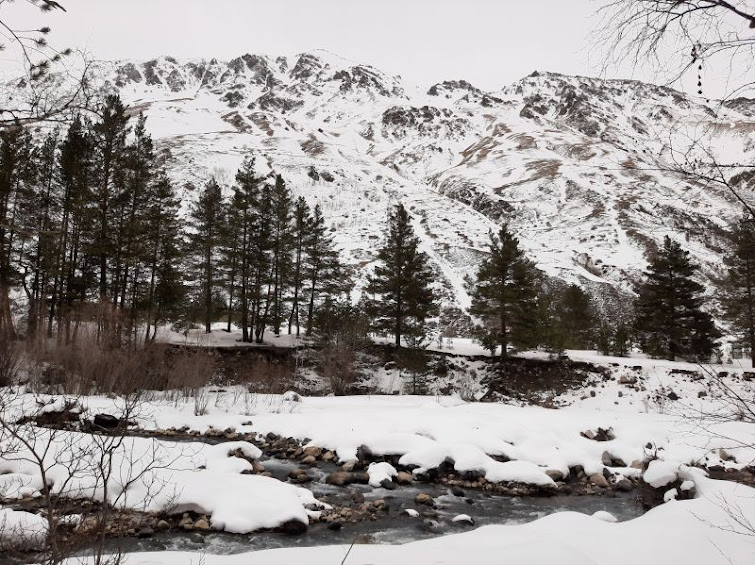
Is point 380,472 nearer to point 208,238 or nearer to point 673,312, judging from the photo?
point 208,238

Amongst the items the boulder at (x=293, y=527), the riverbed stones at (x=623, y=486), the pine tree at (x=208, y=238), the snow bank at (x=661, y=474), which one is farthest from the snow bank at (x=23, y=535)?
the pine tree at (x=208, y=238)

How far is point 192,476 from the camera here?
785cm

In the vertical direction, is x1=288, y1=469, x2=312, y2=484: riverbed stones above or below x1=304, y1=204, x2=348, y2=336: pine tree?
below

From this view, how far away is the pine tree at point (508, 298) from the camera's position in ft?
85.1

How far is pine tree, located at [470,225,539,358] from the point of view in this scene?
2594 cm

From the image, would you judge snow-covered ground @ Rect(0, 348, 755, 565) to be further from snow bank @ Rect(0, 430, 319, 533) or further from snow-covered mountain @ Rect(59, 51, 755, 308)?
snow-covered mountain @ Rect(59, 51, 755, 308)

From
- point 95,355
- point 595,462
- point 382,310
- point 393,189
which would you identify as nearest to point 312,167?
point 393,189

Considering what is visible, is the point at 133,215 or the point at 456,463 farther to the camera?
the point at 133,215

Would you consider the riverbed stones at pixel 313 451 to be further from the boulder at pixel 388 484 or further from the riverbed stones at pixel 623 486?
the riverbed stones at pixel 623 486

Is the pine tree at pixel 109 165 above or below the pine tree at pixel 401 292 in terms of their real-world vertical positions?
above

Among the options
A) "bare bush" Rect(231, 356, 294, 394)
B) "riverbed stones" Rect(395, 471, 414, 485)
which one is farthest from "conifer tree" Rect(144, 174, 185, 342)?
"riverbed stones" Rect(395, 471, 414, 485)

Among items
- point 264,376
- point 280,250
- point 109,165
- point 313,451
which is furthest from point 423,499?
point 280,250

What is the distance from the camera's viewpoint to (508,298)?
85.3 feet

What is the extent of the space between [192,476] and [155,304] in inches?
775
